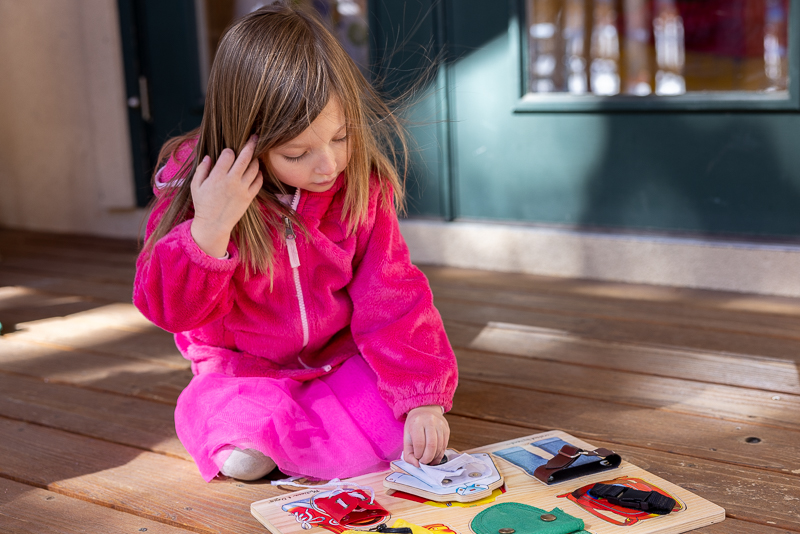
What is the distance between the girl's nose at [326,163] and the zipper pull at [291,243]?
16 centimetres

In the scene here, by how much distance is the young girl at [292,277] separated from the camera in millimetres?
1156

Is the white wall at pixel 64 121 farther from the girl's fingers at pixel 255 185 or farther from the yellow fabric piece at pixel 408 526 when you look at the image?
the yellow fabric piece at pixel 408 526

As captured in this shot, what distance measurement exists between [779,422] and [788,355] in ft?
1.30

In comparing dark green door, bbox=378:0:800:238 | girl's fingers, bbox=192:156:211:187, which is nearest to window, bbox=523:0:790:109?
dark green door, bbox=378:0:800:238

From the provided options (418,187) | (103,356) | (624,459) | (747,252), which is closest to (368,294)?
(624,459)

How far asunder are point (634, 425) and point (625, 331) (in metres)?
0.58

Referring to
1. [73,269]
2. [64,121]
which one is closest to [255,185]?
[73,269]

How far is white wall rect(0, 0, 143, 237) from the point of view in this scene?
→ 3.52 metres

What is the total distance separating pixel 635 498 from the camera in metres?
1.11

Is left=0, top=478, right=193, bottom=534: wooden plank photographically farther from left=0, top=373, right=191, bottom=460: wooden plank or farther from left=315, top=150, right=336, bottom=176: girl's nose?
left=315, top=150, right=336, bottom=176: girl's nose

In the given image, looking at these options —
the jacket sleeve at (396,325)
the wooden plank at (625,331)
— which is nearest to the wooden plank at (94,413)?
the jacket sleeve at (396,325)

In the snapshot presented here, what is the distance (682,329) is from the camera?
78.7 inches

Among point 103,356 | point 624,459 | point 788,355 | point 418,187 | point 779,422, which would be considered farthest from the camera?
point 418,187

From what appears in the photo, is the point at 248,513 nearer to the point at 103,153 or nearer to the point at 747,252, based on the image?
the point at 747,252
